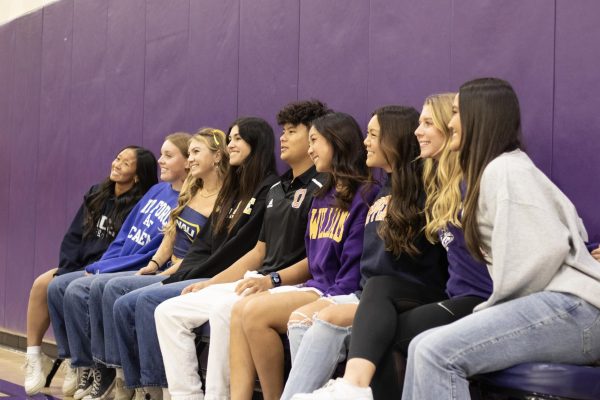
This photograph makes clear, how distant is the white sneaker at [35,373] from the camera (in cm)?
462

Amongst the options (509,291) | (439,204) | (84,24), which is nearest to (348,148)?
(439,204)

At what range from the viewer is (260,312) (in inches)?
120

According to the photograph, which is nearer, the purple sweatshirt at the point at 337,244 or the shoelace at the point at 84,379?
the purple sweatshirt at the point at 337,244

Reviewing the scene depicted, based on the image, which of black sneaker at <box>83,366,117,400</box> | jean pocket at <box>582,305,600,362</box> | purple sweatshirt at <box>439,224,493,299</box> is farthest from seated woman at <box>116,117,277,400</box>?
jean pocket at <box>582,305,600,362</box>

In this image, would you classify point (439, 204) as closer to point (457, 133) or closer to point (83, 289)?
point (457, 133)

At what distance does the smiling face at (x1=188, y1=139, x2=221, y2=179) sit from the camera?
4.21 metres

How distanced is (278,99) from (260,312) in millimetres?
1558

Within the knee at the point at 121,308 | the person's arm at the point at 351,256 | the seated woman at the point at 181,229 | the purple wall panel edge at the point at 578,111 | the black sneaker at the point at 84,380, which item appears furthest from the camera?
the black sneaker at the point at 84,380

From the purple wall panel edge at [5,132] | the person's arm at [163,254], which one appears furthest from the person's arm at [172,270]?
the purple wall panel edge at [5,132]

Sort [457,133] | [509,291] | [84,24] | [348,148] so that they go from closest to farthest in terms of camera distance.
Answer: [509,291], [457,133], [348,148], [84,24]

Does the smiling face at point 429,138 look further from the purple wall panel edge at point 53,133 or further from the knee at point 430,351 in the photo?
the purple wall panel edge at point 53,133

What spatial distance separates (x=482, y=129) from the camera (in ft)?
8.16

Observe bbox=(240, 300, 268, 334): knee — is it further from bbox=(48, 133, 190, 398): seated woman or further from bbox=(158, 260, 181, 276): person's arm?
bbox=(48, 133, 190, 398): seated woman

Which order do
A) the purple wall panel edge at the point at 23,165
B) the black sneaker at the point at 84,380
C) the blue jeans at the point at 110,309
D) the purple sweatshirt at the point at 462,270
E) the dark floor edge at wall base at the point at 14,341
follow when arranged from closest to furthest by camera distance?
1. the purple sweatshirt at the point at 462,270
2. the blue jeans at the point at 110,309
3. the black sneaker at the point at 84,380
4. the dark floor edge at wall base at the point at 14,341
5. the purple wall panel edge at the point at 23,165
